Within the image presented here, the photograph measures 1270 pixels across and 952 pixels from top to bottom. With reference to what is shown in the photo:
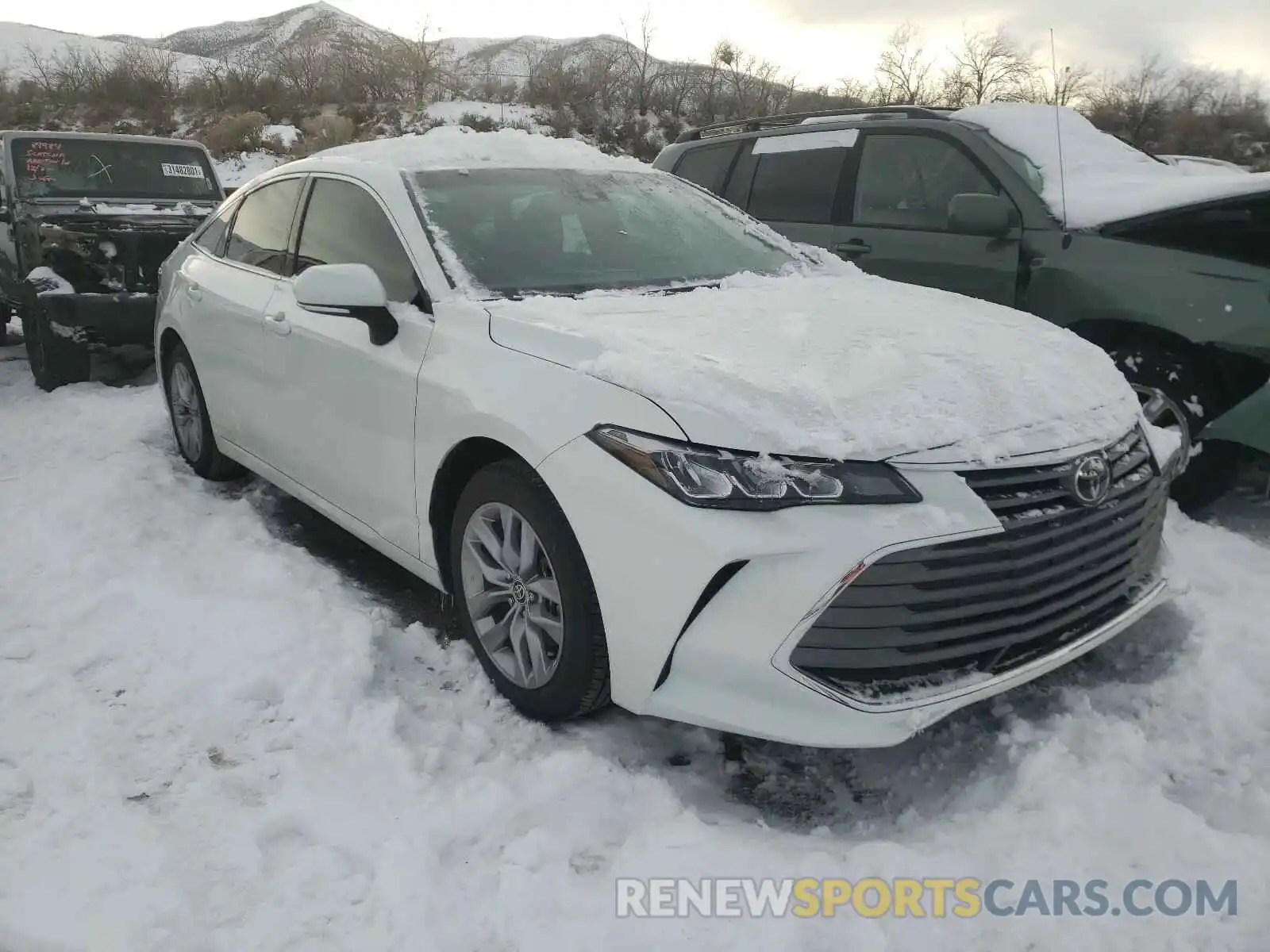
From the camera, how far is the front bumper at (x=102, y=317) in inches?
247

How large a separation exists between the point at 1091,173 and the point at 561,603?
3990 mm

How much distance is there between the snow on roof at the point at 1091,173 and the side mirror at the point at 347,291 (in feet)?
10.9

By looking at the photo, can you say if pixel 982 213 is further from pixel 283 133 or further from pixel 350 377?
pixel 283 133

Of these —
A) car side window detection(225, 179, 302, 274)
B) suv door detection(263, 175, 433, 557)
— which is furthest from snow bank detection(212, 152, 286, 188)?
suv door detection(263, 175, 433, 557)

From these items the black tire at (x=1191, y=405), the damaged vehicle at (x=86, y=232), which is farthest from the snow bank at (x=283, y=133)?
the black tire at (x=1191, y=405)

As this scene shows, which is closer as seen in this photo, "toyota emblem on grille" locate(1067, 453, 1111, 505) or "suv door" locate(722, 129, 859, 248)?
"toyota emblem on grille" locate(1067, 453, 1111, 505)

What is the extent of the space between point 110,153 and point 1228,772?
8694 millimetres

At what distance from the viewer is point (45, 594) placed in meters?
3.36

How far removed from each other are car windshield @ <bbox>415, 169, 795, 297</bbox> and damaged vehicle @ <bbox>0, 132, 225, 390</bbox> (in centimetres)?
424

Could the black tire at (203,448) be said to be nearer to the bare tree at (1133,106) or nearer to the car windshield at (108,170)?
the car windshield at (108,170)

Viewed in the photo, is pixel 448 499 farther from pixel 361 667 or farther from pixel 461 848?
pixel 461 848

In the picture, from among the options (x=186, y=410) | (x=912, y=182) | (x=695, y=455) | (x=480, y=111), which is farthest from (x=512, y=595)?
(x=480, y=111)

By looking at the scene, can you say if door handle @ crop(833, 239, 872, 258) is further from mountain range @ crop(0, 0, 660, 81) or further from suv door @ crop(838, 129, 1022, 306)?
mountain range @ crop(0, 0, 660, 81)

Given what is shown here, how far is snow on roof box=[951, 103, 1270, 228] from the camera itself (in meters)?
4.15
